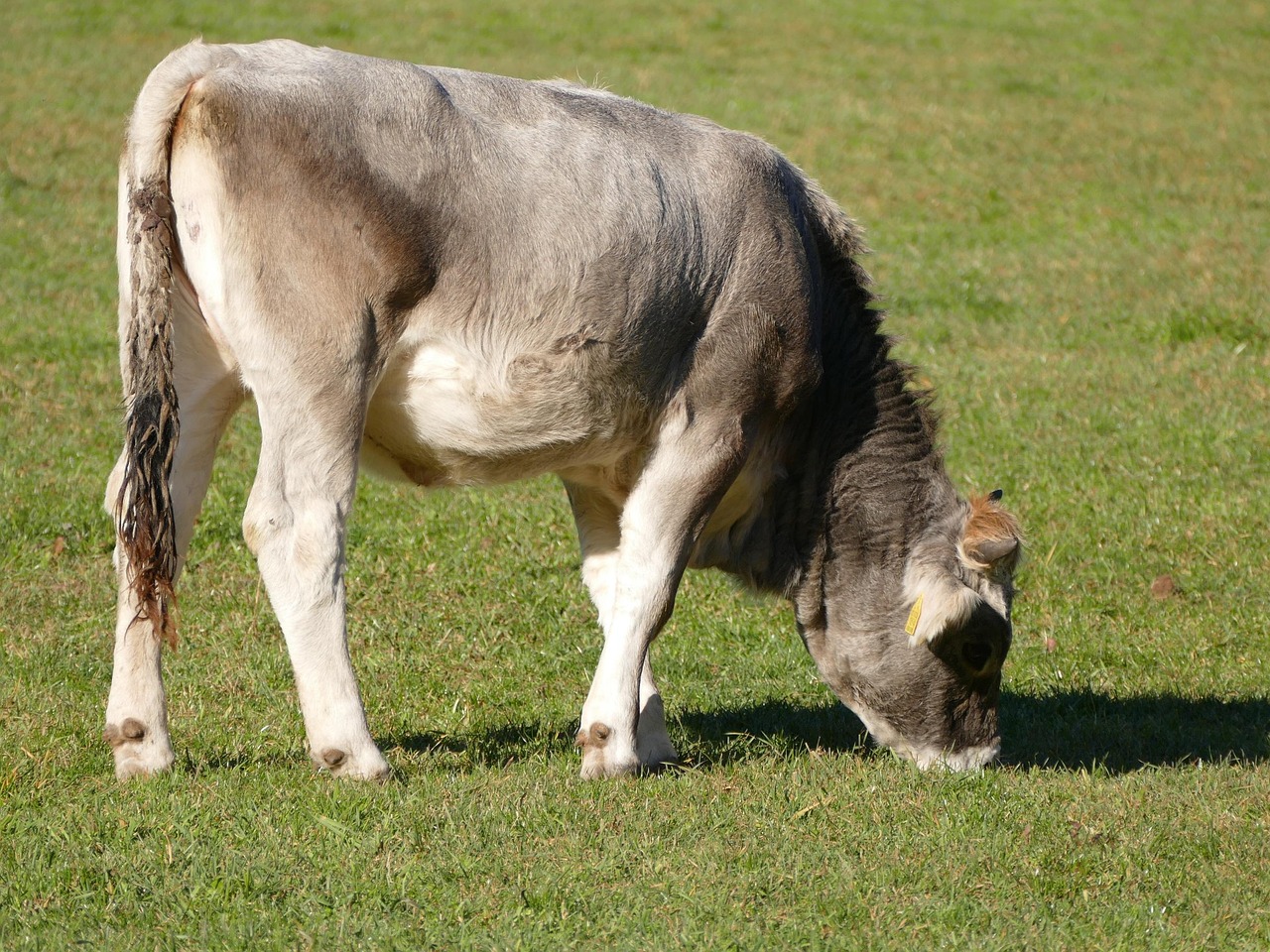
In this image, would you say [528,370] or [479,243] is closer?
[479,243]

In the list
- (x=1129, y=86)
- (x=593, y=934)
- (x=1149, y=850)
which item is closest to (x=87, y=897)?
(x=593, y=934)

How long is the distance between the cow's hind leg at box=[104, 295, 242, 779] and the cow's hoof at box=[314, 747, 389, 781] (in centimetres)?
66

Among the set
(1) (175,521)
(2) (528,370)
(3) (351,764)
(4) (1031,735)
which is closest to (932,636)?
(4) (1031,735)

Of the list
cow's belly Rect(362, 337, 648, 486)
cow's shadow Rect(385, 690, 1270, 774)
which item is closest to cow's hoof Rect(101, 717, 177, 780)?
cow's shadow Rect(385, 690, 1270, 774)

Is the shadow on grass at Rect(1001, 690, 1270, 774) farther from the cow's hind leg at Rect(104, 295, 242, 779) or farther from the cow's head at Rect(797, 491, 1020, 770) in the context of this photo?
the cow's hind leg at Rect(104, 295, 242, 779)

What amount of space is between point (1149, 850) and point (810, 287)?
8.16 feet

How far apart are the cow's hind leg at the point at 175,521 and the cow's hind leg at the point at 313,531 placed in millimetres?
→ 487

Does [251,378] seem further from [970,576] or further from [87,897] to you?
[970,576]

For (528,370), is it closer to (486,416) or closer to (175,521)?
(486,416)

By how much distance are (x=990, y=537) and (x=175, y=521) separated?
3.22 meters

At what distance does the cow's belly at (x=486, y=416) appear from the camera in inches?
216

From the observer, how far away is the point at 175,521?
575cm

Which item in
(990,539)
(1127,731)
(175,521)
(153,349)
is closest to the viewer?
(153,349)

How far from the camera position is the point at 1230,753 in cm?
658
